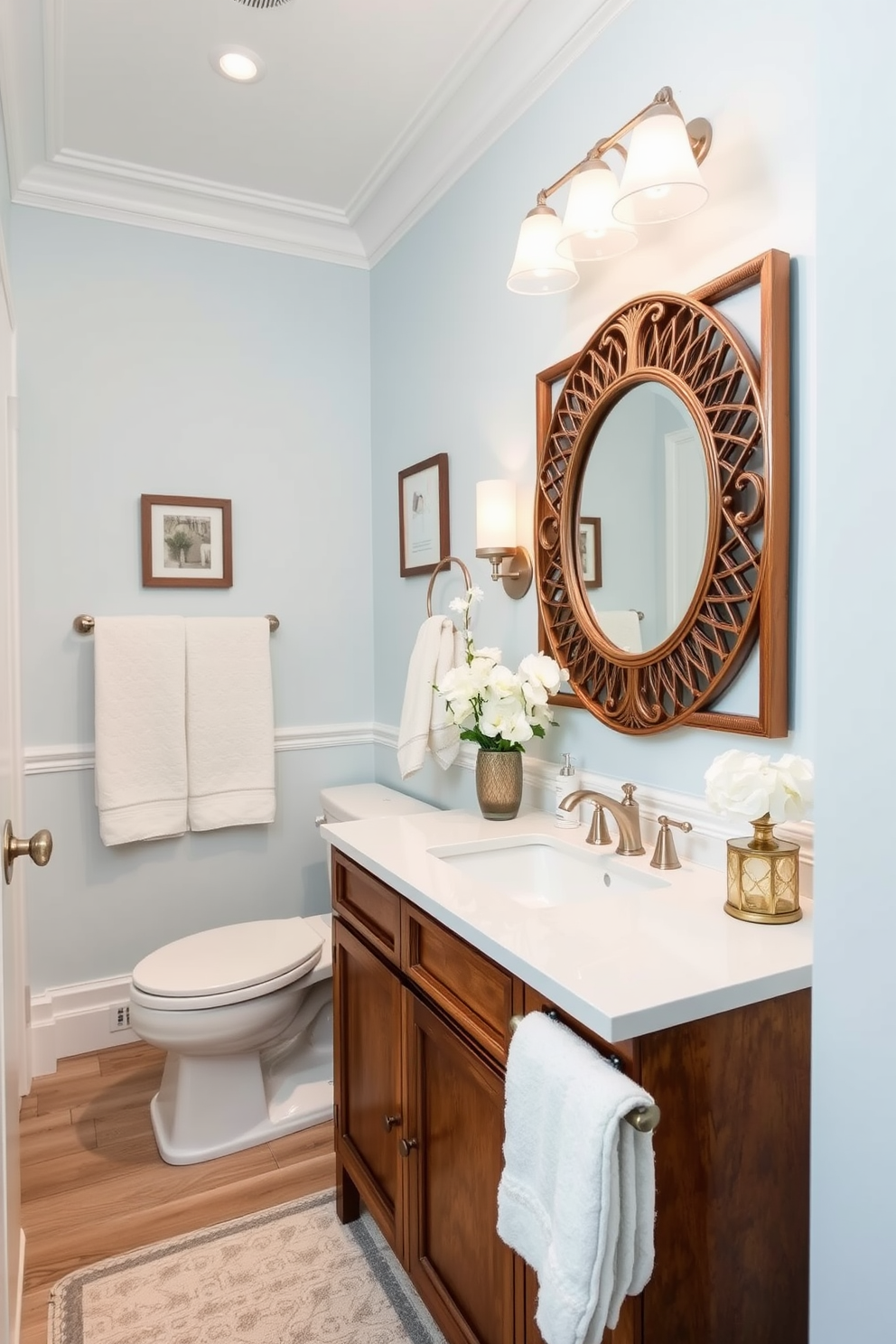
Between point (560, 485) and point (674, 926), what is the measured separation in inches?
41.0

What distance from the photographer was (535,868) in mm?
1750

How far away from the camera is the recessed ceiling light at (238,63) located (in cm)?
204

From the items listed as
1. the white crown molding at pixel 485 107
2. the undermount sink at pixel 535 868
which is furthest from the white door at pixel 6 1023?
the white crown molding at pixel 485 107

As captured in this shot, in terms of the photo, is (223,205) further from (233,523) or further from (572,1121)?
(572,1121)

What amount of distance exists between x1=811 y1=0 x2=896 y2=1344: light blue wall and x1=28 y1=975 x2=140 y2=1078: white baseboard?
2.31m

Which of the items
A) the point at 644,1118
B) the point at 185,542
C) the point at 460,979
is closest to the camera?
the point at 644,1118

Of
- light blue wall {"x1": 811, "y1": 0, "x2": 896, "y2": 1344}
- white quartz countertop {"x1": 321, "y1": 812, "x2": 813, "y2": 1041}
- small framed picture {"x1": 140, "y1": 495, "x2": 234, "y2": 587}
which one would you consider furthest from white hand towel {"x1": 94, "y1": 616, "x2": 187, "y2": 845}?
light blue wall {"x1": 811, "y1": 0, "x2": 896, "y2": 1344}

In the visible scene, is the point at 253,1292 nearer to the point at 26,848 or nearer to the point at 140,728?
the point at 26,848

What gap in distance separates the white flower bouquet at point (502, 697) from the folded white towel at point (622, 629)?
0.15 meters

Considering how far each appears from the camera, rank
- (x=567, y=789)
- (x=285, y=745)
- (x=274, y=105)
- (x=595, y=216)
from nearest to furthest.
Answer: (x=595, y=216), (x=567, y=789), (x=274, y=105), (x=285, y=745)

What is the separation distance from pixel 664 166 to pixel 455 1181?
1683 millimetres

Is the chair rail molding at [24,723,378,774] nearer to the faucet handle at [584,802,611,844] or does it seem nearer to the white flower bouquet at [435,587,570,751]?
the white flower bouquet at [435,587,570,751]

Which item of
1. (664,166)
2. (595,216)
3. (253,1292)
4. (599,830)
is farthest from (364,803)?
(664,166)

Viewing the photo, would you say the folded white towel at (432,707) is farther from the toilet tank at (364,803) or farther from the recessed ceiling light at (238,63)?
the recessed ceiling light at (238,63)
